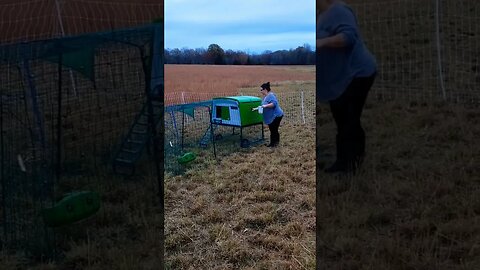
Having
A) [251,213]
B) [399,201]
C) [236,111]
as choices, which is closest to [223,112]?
[236,111]

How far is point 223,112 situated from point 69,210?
812 mm

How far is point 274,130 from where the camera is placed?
223cm

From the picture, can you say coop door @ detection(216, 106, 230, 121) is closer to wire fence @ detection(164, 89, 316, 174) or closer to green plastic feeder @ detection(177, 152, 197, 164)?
wire fence @ detection(164, 89, 316, 174)

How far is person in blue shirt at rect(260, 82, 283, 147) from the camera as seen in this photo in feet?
6.45

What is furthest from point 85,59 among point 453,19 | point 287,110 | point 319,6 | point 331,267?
point 453,19

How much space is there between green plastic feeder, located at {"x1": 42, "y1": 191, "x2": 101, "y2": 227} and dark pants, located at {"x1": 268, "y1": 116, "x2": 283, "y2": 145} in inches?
34.4

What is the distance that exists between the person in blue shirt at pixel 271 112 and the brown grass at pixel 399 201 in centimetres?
23

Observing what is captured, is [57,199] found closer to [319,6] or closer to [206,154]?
[206,154]

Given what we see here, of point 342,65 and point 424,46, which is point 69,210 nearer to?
point 342,65

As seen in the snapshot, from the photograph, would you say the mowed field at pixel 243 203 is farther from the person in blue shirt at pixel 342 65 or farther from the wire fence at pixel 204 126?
the person in blue shirt at pixel 342 65

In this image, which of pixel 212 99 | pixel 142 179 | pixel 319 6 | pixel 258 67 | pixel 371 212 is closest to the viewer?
pixel 319 6

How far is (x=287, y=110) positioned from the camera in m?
2.07

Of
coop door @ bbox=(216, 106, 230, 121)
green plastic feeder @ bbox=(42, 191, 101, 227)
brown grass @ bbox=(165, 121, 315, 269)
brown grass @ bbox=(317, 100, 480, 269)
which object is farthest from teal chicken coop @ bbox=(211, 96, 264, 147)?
green plastic feeder @ bbox=(42, 191, 101, 227)

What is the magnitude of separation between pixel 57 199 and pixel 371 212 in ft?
4.98
